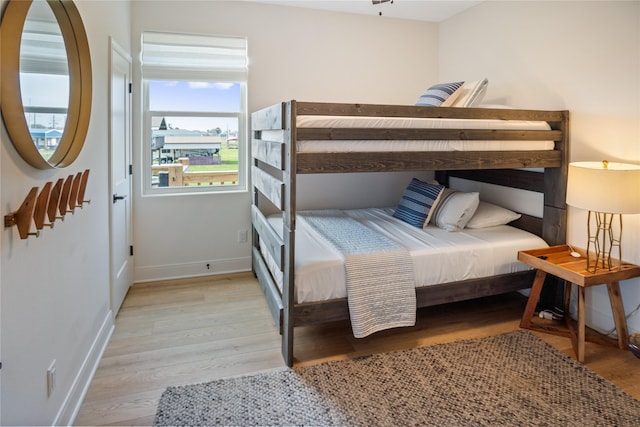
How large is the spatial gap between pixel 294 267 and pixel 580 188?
1.73m

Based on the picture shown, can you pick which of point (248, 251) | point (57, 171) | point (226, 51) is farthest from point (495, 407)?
point (226, 51)

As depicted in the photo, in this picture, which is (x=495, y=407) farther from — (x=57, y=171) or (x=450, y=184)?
(x=450, y=184)

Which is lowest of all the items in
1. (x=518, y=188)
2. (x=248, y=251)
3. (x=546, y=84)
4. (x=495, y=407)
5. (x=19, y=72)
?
(x=495, y=407)

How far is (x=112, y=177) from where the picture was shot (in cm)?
269

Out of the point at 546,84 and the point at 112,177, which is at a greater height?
the point at 546,84

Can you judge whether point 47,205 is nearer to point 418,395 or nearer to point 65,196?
point 65,196

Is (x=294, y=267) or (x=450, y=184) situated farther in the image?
(x=450, y=184)

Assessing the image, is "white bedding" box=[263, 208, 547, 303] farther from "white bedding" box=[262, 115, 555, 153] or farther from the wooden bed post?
"white bedding" box=[262, 115, 555, 153]

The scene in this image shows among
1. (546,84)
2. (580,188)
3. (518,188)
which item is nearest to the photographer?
(580,188)

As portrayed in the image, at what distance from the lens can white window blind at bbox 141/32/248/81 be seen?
11.1ft

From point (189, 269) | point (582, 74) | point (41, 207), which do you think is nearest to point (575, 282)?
point (582, 74)

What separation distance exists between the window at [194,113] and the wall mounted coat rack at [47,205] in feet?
5.64

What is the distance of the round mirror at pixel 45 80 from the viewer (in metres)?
1.17

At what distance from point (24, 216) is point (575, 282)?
2.65 meters
